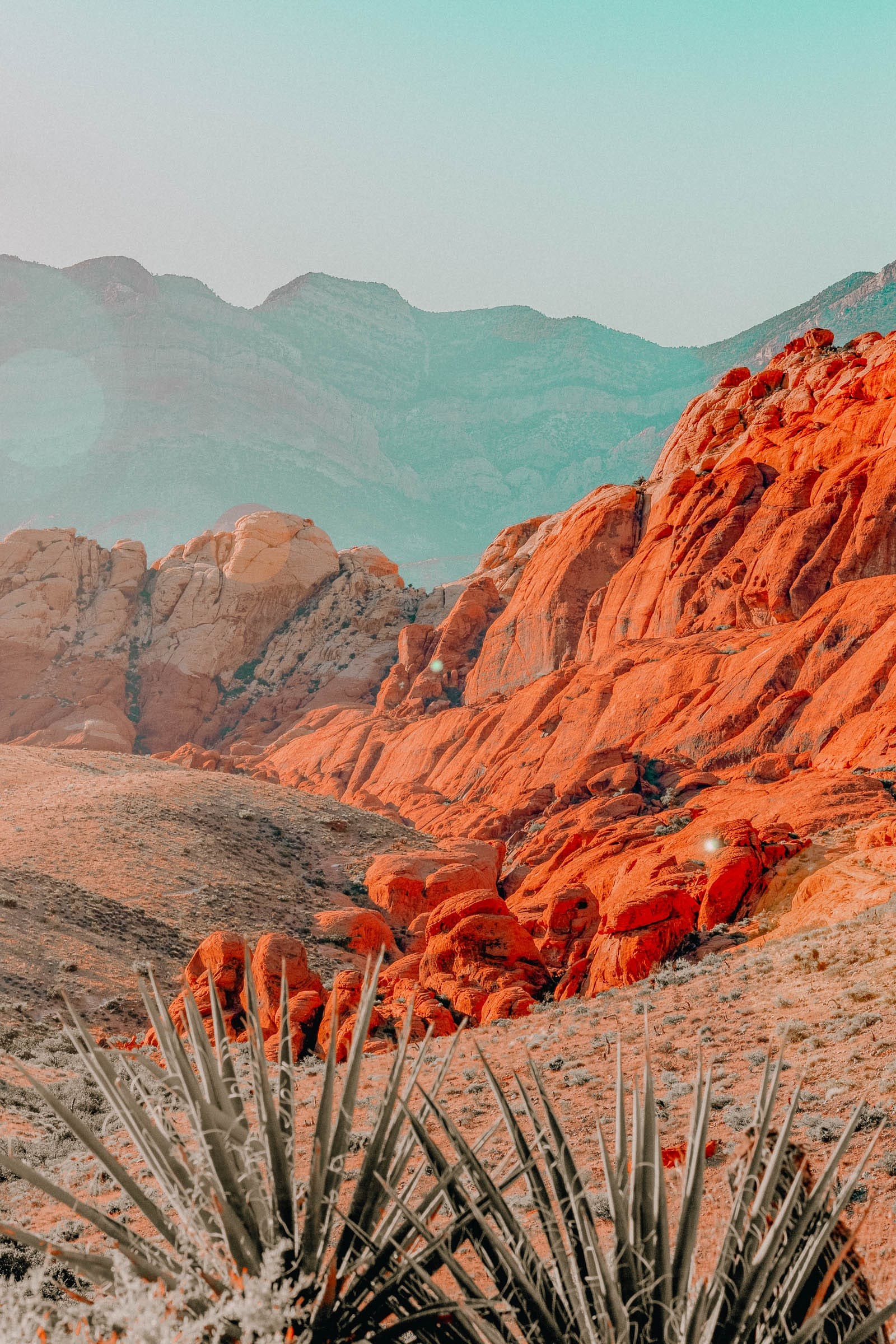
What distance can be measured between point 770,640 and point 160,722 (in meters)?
44.0

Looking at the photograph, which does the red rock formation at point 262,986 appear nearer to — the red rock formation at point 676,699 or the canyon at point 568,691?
the canyon at point 568,691

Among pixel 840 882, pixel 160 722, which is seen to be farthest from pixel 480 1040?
pixel 160 722

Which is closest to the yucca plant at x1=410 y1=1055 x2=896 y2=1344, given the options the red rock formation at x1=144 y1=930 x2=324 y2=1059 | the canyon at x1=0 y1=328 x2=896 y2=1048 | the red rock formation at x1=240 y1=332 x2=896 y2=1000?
the canyon at x1=0 y1=328 x2=896 y2=1048

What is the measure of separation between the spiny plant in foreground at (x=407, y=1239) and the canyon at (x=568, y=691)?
67 cm

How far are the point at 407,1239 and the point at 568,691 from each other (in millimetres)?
38123

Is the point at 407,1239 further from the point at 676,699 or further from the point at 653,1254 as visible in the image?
the point at 676,699

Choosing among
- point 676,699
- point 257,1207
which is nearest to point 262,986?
point 257,1207

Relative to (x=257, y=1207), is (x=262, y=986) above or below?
below

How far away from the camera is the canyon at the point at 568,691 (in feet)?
62.2

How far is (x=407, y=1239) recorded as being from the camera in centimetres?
364

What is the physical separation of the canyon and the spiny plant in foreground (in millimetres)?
666

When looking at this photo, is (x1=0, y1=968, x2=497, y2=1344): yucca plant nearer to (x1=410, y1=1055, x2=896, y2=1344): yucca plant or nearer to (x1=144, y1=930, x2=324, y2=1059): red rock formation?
(x1=410, y1=1055, x2=896, y2=1344): yucca plant

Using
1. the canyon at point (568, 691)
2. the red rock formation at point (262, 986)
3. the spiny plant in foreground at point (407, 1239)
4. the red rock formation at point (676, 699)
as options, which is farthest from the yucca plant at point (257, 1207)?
the red rock formation at point (676, 699)

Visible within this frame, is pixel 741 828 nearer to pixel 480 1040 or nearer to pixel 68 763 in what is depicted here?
pixel 480 1040
